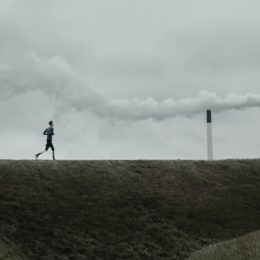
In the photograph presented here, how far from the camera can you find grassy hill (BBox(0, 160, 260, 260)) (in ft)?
90.8

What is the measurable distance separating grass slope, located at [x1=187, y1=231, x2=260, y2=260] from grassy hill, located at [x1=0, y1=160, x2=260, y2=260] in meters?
4.45

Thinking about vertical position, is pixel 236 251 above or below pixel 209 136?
below

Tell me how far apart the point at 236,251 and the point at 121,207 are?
37.6 feet

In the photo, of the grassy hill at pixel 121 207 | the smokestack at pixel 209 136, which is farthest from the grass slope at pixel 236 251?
the smokestack at pixel 209 136

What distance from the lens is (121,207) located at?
33.0 metres

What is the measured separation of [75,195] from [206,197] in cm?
931

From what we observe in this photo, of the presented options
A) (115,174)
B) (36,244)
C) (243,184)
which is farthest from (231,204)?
(36,244)

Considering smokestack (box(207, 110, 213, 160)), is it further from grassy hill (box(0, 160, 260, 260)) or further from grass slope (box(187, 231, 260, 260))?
grass slope (box(187, 231, 260, 260))

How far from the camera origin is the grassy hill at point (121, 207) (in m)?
27.7

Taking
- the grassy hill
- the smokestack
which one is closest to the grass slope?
the grassy hill

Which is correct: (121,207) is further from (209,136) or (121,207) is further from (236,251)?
(209,136)

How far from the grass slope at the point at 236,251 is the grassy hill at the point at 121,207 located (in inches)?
175

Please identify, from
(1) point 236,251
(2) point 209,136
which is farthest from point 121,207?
(2) point 209,136

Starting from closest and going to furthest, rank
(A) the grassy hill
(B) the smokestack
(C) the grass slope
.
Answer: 1. (C) the grass slope
2. (A) the grassy hill
3. (B) the smokestack
